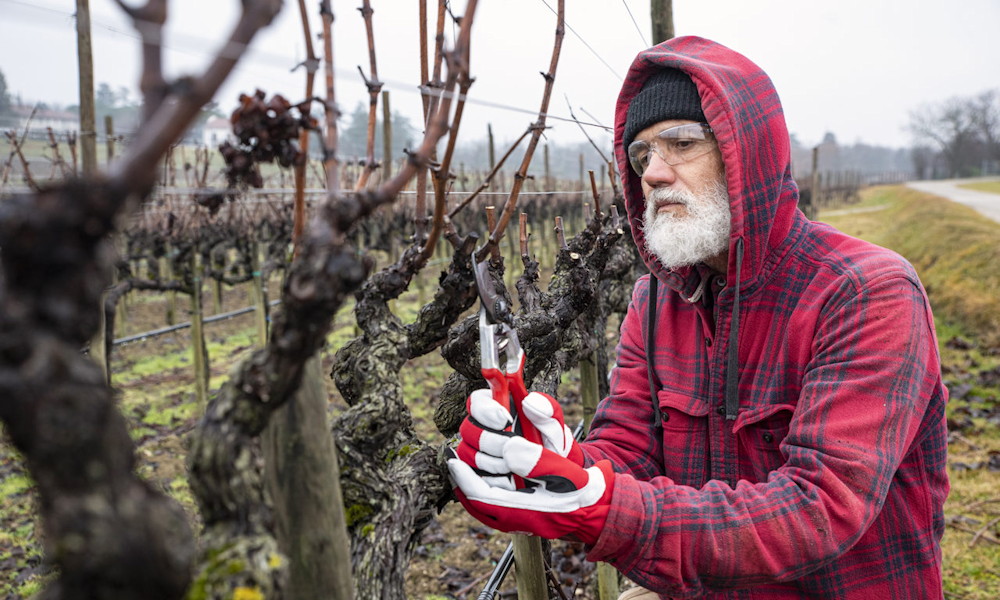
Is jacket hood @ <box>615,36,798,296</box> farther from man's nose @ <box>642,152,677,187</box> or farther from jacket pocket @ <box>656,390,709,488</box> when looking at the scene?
jacket pocket @ <box>656,390,709,488</box>

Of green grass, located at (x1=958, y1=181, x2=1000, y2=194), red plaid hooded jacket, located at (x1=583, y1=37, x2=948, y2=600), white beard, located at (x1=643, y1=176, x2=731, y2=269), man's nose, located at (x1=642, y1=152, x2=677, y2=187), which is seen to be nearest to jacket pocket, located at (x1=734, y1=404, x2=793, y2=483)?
red plaid hooded jacket, located at (x1=583, y1=37, x2=948, y2=600)

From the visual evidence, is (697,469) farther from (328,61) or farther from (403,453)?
(328,61)

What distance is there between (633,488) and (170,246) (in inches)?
386

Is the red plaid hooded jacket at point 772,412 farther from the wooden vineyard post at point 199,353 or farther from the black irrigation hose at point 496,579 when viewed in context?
the wooden vineyard post at point 199,353

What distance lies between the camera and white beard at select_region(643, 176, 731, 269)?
204 centimetres

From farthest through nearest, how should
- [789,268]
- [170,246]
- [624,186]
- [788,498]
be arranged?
1. [170,246]
2. [624,186]
3. [789,268]
4. [788,498]

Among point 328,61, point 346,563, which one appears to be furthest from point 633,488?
point 328,61

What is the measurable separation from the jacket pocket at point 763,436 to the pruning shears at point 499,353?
68 centimetres

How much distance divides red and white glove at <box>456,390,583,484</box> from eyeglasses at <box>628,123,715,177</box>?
100 centimetres

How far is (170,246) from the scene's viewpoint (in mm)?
9688

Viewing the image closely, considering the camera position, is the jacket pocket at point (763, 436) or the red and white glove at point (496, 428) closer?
the red and white glove at point (496, 428)

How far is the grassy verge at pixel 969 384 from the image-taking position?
403 centimetres

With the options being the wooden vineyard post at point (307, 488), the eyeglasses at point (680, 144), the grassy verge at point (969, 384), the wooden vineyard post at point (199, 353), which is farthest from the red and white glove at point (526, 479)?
the wooden vineyard post at point (199, 353)

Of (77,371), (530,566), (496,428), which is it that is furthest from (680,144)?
(77,371)
